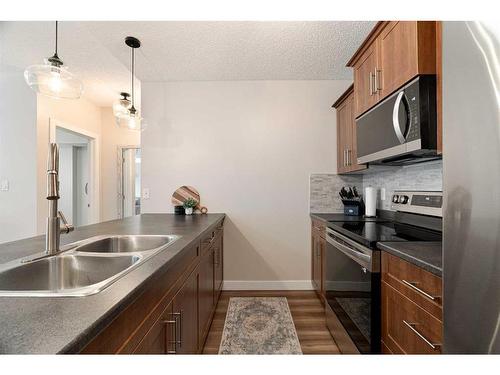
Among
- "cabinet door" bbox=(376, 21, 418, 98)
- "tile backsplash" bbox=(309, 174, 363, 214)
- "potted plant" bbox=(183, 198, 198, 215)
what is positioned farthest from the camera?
"tile backsplash" bbox=(309, 174, 363, 214)

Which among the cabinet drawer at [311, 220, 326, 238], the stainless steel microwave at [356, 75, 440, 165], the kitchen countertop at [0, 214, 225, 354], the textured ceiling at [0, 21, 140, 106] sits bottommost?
the cabinet drawer at [311, 220, 326, 238]

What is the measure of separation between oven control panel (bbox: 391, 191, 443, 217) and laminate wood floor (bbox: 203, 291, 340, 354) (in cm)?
117

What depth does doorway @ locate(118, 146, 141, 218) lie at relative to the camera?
4.48m

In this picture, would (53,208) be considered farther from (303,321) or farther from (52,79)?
(303,321)

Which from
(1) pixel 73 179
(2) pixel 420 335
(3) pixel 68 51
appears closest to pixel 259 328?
(2) pixel 420 335

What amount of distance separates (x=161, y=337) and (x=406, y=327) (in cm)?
98

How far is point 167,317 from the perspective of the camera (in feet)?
3.23

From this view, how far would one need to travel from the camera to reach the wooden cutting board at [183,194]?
3.09 m

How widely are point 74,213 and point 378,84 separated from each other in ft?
18.2

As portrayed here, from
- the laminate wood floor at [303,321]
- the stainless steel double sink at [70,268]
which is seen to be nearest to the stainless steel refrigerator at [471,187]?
the stainless steel double sink at [70,268]

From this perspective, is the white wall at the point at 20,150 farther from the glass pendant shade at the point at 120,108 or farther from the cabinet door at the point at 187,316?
the cabinet door at the point at 187,316

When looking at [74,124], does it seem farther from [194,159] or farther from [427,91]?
[427,91]

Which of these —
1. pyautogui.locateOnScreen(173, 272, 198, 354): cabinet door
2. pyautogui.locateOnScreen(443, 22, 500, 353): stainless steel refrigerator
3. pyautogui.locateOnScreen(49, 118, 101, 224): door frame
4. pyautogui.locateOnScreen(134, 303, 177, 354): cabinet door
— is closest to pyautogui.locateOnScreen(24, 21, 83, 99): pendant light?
pyautogui.locateOnScreen(173, 272, 198, 354): cabinet door

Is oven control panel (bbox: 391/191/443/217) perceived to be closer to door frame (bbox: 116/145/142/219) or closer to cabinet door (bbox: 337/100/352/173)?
cabinet door (bbox: 337/100/352/173)
